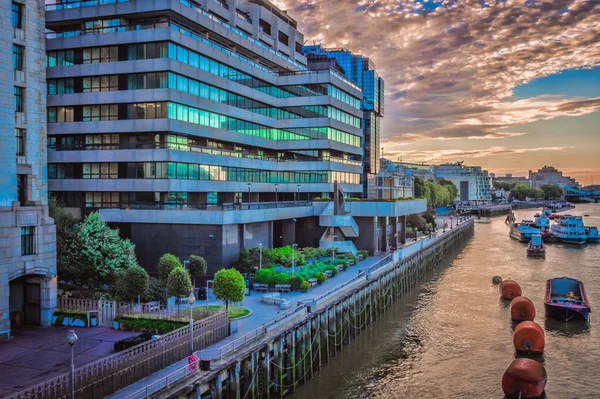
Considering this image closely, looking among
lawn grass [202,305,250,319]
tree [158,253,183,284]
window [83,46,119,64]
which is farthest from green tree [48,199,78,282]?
window [83,46,119,64]

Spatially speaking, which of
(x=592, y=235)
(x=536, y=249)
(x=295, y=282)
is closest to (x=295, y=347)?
(x=295, y=282)

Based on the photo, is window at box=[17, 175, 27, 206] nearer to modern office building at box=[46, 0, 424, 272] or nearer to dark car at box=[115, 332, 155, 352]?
dark car at box=[115, 332, 155, 352]

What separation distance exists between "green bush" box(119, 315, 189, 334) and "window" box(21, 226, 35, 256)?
306 inches

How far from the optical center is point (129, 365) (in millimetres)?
26625

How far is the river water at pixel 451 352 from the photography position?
1451 inches

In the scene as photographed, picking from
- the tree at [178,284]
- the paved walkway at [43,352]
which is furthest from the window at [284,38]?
the paved walkway at [43,352]

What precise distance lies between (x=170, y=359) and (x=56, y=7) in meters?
60.7

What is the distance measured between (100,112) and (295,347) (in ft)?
147

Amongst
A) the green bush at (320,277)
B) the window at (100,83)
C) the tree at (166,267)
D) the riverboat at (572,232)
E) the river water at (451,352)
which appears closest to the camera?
the river water at (451,352)

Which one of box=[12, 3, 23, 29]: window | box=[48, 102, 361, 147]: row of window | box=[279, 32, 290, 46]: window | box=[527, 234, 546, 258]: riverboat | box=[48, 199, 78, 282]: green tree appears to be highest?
box=[279, 32, 290, 46]: window

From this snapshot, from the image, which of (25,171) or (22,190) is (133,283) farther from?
(25,171)

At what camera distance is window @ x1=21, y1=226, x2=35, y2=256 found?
3656 cm

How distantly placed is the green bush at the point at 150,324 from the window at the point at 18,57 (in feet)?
60.0

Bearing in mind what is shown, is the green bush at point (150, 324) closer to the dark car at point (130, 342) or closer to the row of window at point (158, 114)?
the dark car at point (130, 342)
